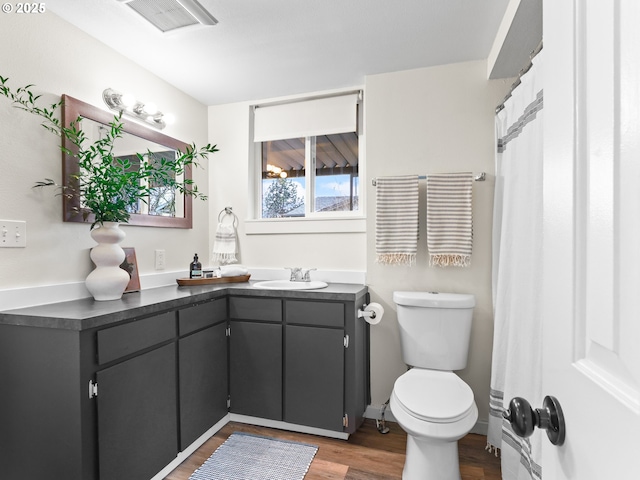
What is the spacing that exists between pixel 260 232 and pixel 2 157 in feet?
5.19

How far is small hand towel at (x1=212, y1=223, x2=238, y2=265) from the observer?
2.82 meters

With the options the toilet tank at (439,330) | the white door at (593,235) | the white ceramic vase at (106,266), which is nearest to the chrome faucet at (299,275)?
the toilet tank at (439,330)

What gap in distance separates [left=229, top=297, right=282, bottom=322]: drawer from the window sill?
27.6 inches

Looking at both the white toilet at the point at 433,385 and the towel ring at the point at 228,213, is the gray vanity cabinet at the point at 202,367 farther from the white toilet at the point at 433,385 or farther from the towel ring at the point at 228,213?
the white toilet at the point at 433,385

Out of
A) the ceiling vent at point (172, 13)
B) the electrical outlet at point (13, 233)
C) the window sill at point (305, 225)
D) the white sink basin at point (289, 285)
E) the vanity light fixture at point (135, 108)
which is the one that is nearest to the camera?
the electrical outlet at point (13, 233)

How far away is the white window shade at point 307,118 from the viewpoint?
8.54 feet

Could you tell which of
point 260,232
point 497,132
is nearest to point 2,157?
point 260,232

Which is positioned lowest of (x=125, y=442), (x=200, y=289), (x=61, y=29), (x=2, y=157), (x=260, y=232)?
(x=125, y=442)

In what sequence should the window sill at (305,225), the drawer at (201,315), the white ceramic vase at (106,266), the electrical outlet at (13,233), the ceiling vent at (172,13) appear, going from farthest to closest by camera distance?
the window sill at (305,225) < the drawer at (201,315) < the white ceramic vase at (106,266) < the ceiling vent at (172,13) < the electrical outlet at (13,233)

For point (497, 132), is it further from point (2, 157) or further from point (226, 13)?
point (2, 157)

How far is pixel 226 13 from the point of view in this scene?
5.73ft

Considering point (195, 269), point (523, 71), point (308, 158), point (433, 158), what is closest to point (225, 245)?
point (195, 269)

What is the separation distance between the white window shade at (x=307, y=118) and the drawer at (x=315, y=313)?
131 cm

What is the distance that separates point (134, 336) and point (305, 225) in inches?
56.3
